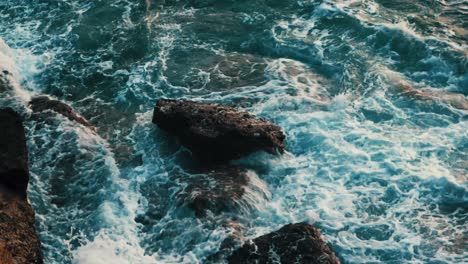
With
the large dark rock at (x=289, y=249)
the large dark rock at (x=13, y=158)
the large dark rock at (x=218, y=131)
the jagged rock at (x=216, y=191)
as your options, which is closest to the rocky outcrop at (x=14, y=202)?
the large dark rock at (x=13, y=158)

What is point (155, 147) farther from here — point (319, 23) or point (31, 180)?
point (319, 23)

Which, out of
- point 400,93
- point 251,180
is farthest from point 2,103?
point 400,93

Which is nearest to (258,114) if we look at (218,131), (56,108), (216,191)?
(218,131)

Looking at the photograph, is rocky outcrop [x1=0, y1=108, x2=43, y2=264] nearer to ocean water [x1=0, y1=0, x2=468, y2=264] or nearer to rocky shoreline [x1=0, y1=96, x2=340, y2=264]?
rocky shoreline [x1=0, y1=96, x2=340, y2=264]

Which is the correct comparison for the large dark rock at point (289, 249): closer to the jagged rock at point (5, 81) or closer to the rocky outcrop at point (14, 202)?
the rocky outcrop at point (14, 202)

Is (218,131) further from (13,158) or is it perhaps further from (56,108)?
(56,108)

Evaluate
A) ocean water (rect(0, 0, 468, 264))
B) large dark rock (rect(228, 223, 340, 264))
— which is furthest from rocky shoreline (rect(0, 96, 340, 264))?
ocean water (rect(0, 0, 468, 264))
